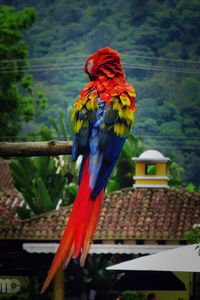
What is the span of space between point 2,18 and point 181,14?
72.9m

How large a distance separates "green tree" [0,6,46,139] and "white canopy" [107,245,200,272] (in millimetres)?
16959

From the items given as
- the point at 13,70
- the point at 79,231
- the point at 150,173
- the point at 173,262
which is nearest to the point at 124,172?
the point at 150,173

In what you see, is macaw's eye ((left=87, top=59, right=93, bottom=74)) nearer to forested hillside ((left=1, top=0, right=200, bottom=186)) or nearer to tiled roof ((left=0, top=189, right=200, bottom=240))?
tiled roof ((left=0, top=189, right=200, bottom=240))

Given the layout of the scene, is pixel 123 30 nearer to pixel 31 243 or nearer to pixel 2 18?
pixel 2 18

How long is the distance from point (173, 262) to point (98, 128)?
287 inches

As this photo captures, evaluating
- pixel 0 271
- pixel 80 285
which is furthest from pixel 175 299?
pixel 0 271

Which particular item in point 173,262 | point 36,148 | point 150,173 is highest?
point 36,148

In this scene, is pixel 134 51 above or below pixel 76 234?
below

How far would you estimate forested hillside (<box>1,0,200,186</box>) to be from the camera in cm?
7381

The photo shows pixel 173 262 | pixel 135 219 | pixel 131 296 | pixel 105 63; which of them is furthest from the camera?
pixel 135 219

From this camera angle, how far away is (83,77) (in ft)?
308

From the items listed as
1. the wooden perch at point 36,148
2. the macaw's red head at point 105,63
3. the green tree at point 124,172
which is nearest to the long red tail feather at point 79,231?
the wooden perch at point 36,148

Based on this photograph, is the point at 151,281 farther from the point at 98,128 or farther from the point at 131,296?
the point at 98,128

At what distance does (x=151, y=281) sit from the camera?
21000 mm
